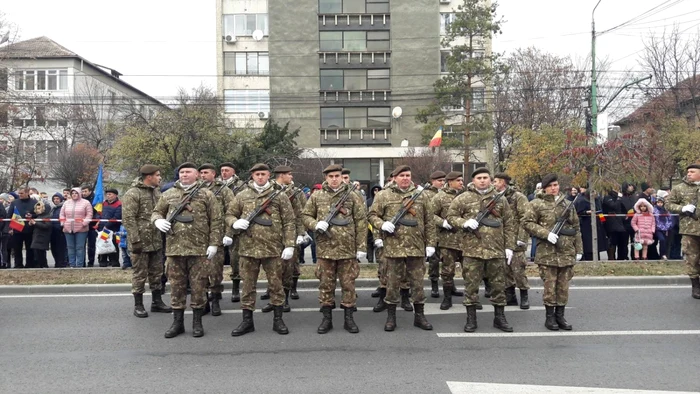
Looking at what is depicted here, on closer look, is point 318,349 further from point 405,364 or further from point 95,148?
point 95,148

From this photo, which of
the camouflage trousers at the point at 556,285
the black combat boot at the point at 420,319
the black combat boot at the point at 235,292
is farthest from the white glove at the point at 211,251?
the camouflage trousers at the point at 556,285

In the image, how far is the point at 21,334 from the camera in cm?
684

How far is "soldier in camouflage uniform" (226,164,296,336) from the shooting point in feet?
22.1

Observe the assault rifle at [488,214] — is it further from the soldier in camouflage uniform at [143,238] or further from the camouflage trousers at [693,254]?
the soldier in camouflage uniform at [143,238]

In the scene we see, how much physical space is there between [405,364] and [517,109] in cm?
3322

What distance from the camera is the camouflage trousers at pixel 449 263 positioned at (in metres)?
8.52

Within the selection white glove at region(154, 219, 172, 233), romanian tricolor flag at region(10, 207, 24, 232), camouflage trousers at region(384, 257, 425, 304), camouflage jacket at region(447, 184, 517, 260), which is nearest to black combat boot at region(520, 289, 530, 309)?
camouflage jacket at region(447, 184, 517, 260)

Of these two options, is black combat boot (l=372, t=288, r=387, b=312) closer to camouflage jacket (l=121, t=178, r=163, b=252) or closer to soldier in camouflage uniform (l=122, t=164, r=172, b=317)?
soldier in camouflage uniform (l=122, t=164, r=172, b=317)

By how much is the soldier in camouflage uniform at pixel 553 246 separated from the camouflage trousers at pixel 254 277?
10.8 feet

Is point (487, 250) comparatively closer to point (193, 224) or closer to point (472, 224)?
point (472, 224)

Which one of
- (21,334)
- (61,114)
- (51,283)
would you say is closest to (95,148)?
(61,114)

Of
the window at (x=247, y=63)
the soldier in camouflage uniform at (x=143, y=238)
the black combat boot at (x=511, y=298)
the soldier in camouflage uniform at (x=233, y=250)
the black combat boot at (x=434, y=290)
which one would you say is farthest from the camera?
the window at (x=247, y=63)

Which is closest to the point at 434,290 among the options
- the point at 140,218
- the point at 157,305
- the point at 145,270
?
the point at 157,305

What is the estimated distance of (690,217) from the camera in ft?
28.3
